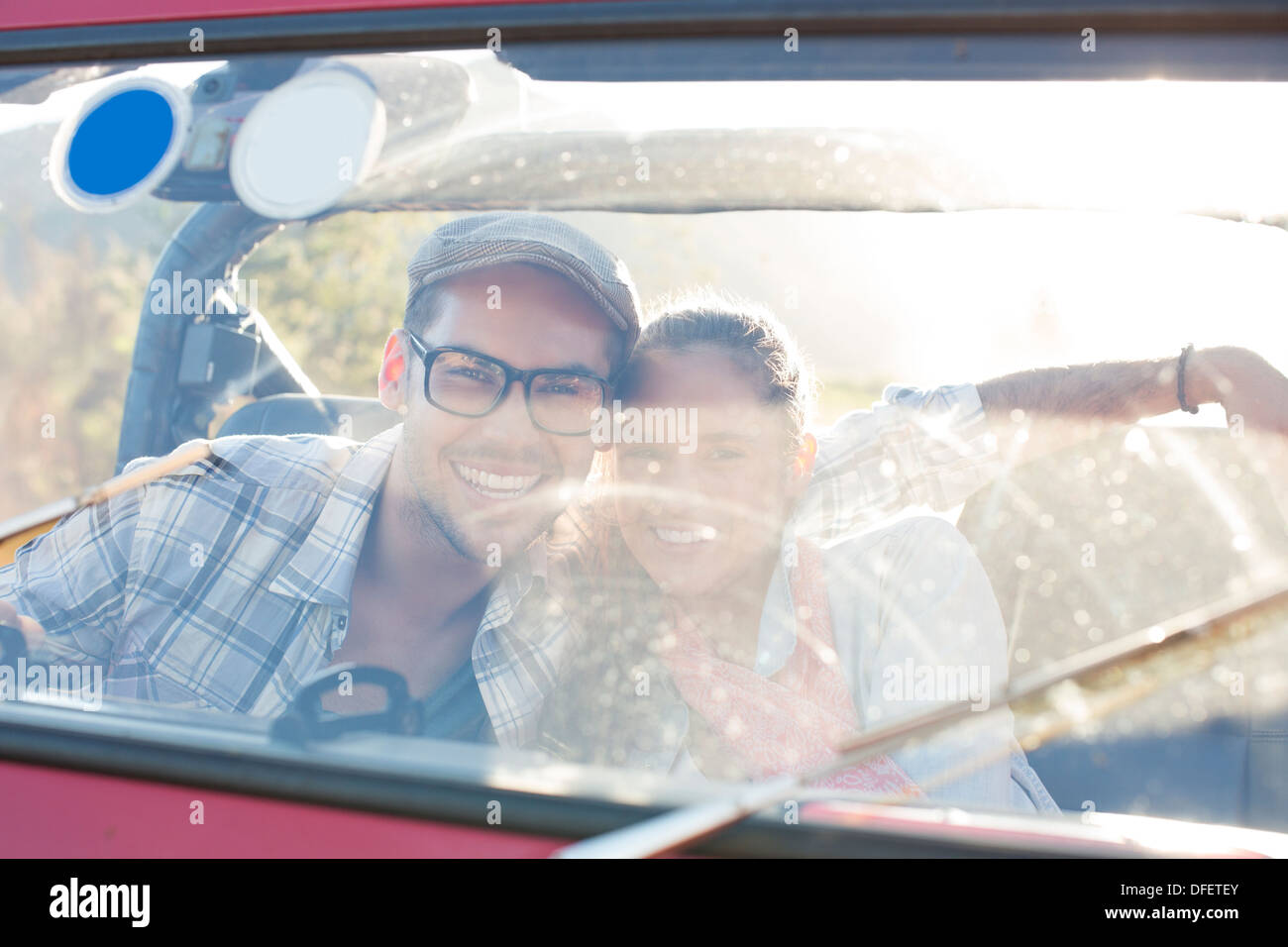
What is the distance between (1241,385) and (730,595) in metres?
0.79

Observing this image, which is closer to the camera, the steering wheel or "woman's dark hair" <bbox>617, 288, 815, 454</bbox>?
the steering wheel

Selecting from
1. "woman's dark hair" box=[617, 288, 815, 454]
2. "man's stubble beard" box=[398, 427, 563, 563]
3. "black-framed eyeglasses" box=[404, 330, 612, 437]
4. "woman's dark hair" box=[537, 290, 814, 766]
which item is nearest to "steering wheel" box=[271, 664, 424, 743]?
"woman's dark hair" box=[537, 290, 814, 766]

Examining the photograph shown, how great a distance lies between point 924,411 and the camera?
1627 mm

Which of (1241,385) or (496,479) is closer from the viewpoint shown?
(1241,385)

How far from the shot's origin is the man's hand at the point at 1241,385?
134 cm

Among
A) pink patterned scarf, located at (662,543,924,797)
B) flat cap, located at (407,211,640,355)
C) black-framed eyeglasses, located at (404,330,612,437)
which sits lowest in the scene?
pink patterned scarf, located at (662,543,924,797)

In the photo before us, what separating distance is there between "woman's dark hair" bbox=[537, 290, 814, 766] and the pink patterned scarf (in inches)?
1.8

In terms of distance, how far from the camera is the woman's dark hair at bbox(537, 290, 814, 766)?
131cm

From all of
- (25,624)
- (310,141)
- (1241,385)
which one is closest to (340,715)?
(25,624)

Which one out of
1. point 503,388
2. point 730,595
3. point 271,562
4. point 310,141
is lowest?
point 730,595

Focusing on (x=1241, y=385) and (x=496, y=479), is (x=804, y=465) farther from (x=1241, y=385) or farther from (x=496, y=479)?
(x=1241, y=385)

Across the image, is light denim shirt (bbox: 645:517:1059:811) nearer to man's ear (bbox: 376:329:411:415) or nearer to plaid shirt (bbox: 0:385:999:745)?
plaid shirt (bbox: 0:385:999:745)

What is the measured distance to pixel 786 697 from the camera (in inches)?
53.8
